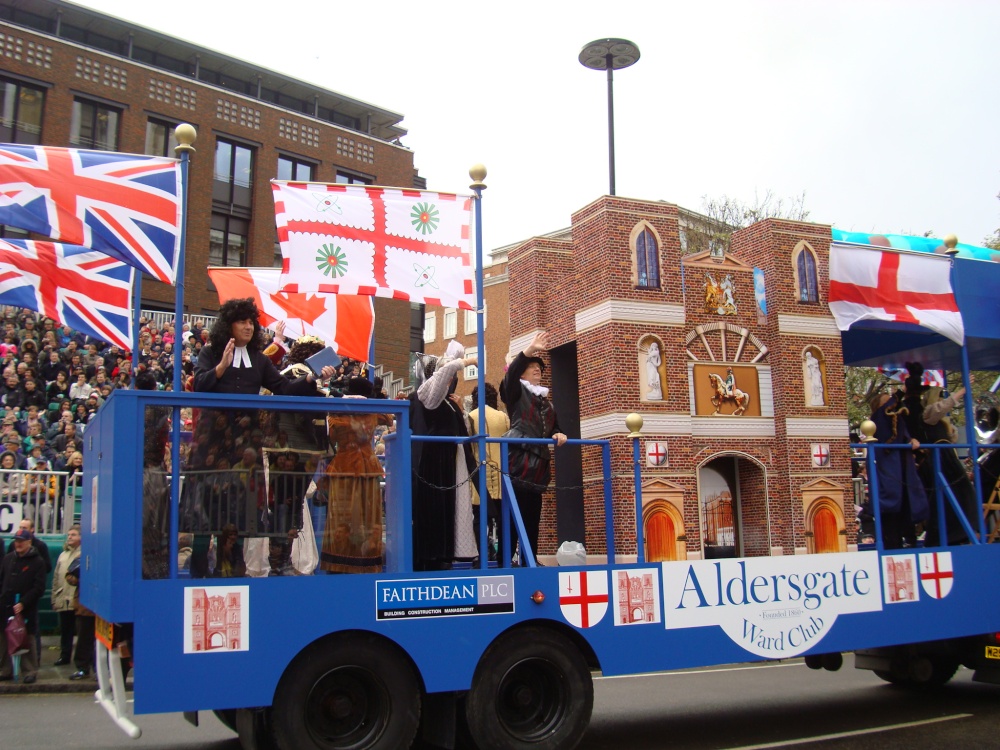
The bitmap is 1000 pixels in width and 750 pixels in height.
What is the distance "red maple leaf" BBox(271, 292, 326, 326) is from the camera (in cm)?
966

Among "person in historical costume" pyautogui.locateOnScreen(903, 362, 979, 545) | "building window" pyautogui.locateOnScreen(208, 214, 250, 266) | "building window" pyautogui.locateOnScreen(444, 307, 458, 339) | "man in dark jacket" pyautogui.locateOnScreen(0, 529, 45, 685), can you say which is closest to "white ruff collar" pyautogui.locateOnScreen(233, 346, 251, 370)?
"person in historical costume" pyautogui.locateOnScreen(903, 362, 979, 545)

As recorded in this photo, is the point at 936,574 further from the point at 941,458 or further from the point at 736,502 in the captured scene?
the point at 736,502

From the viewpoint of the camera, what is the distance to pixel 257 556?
18.1 ft

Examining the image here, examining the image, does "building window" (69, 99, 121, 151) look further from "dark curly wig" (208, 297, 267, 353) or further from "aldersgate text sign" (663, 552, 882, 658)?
"aldersgate text sign" (663, 552, 882, 658)

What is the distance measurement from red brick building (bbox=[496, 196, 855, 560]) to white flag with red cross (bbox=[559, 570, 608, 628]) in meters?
8.14

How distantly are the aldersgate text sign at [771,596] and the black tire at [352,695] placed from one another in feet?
6.55

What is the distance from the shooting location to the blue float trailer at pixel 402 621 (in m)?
5.22

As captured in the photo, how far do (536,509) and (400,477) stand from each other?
1674mm

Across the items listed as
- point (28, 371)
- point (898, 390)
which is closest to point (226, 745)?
point (898, 390)

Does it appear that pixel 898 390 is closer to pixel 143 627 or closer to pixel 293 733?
pixel 293 733

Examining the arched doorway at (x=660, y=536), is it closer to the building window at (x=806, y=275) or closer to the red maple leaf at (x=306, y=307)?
the building window at (x=806, y=275)

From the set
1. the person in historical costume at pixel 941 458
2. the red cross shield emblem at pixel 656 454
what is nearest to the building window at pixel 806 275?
the red cross shield emblem at pixel 656 454

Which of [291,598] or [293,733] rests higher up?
[291,598]

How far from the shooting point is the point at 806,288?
17.0 meters
